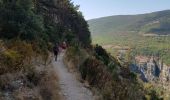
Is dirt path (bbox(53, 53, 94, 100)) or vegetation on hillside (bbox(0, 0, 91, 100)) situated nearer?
vegetation on hillside (bbox(0, 0, 91, 100))

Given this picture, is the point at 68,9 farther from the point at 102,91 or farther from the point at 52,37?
the point at 102,91

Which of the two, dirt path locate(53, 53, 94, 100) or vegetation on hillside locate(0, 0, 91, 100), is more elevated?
vegetation on hillside locate(0, 0, 91, 100)

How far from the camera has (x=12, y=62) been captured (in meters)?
9.23

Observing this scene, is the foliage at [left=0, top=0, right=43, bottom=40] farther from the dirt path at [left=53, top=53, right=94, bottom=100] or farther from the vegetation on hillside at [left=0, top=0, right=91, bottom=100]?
the dirt path at [left=53, top=53, right=94, bottom=100]

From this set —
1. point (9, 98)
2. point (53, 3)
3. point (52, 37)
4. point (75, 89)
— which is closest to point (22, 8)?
point (75, 89)

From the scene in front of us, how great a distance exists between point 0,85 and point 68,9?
63.5 metres

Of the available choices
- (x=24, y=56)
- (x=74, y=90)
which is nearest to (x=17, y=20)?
(x=74, y=90)

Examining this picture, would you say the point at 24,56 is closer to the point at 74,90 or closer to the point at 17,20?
the point at 74,90

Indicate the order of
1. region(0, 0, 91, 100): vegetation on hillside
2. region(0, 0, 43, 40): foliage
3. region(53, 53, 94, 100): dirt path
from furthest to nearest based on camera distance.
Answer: region(0, 0, 43, 40): foliage → region(53, 53, 94, 100): dirt path → region(0, 0, 91, 100): vegetation on hillside

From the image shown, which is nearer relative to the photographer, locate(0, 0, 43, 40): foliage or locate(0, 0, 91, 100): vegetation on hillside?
locate(0, 0, 91, 100): vegetation on hillside

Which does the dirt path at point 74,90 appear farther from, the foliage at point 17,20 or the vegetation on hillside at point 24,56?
the foliage at point 17,20

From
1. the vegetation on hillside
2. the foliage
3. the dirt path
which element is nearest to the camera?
the vegetation on hillside

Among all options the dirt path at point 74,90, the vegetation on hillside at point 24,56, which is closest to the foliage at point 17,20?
the vegetation on hillside at point 24,56

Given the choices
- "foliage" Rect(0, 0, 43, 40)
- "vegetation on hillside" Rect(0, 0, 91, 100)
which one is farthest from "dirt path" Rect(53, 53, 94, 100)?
"foliage" Rect(0, 0, 43, 40)
